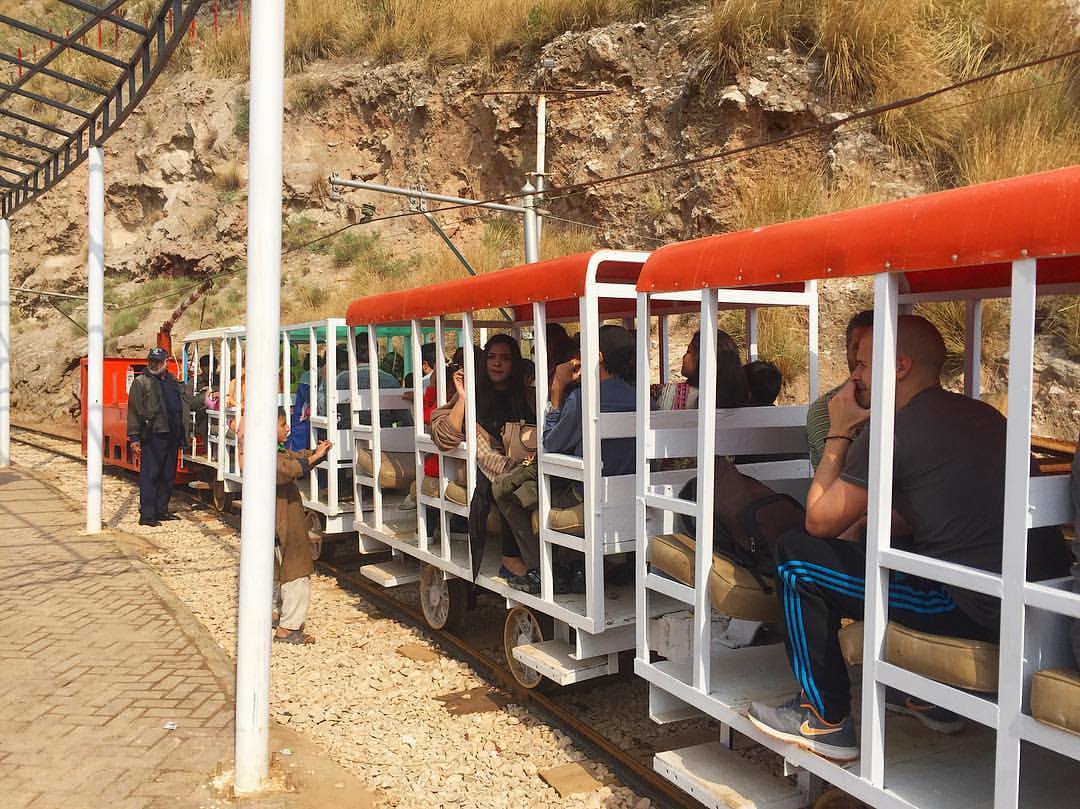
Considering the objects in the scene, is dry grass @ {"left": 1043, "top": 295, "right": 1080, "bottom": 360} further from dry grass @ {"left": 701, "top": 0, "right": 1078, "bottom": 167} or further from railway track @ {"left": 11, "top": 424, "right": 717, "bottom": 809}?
railway track @ {"left": 11, "top": 424, "right": 717, "bottom": 809}

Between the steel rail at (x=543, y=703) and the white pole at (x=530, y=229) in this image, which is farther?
the white pole at (x=530, y=229)

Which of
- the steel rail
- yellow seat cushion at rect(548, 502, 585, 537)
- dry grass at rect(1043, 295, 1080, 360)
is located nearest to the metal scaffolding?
the steel rail

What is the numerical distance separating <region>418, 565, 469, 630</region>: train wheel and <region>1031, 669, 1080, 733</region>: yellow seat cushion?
482 cm

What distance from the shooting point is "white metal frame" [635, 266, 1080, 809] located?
2707 mm

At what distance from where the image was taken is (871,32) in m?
15.3

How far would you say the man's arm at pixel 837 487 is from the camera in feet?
11.3

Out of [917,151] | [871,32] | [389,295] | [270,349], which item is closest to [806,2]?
[871,32]

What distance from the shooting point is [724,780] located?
390 centimetres

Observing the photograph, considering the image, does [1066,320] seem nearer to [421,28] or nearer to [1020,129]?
[1020,129]

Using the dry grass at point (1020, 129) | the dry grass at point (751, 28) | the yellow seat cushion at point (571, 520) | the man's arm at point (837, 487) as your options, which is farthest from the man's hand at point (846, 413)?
the dry grass at point (751, 28)

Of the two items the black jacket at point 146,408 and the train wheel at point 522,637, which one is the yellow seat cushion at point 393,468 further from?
the black jacket at point 146,408

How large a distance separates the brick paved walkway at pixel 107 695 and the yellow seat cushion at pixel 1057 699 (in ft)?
10.3

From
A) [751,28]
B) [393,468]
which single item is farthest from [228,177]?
[393,468]

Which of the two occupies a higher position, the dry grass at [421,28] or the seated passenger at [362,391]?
the dry grass at [421,28]
